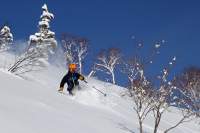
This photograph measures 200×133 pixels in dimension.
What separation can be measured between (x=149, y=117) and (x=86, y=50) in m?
28.8

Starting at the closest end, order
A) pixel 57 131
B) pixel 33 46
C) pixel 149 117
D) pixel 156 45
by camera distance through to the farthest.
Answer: pixel 57 131 → pixel 156 45 → pixel 149 117 → pixel 33 46

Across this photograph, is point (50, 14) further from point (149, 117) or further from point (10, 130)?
point (10, 130)

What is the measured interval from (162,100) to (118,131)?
4.65 m

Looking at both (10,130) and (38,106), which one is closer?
(10,130)

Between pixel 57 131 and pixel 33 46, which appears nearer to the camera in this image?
pixel 57 131

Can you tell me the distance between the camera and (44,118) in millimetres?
10250

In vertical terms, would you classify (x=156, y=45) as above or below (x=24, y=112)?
above

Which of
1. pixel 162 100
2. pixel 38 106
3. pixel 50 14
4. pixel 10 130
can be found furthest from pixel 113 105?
pixel 50 14

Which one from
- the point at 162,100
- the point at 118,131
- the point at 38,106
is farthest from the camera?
the point at 162,100

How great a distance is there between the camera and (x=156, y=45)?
1983 centimetres

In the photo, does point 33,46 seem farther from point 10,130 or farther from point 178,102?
point 10,130

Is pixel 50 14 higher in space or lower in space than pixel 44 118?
higher

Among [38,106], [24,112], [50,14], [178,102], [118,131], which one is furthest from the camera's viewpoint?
[50,14]

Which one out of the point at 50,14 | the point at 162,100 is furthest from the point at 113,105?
the point at 50,14
